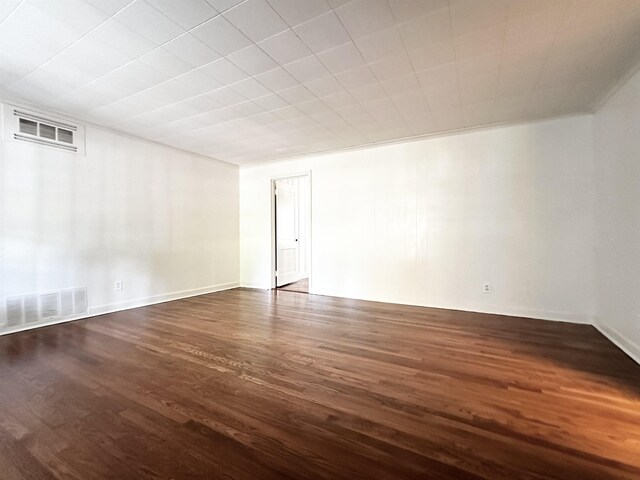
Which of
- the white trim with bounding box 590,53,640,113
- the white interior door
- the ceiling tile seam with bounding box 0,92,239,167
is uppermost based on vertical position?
the ceiling tile seam with bounding box 0,92,239,167

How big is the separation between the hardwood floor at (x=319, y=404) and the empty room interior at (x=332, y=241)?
0.02 meters

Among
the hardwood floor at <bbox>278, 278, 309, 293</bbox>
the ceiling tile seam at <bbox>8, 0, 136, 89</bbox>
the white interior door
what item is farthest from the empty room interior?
the white interior door

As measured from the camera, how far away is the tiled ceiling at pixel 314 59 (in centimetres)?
180

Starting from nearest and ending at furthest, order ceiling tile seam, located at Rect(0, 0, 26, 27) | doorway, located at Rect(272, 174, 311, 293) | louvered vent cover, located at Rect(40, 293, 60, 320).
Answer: ceiling tile seam, located at Rect(0, 0, 26, 27) < louvered vent cover, located at Rect(40, 293, 60, 320) < doorway, located at Rect(272, 174, 311, 293)

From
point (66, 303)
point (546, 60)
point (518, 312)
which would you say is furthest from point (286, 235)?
point (546, 60)

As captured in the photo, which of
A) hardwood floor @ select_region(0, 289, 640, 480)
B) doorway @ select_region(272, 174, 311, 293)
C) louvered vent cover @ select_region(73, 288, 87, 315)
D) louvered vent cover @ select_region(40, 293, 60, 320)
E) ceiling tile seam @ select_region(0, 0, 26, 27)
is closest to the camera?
hardwood floor @ select_region(0, 289, 640, 480)

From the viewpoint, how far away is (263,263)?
5746 mm

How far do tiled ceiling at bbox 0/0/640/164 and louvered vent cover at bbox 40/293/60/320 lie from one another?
7.18 ft

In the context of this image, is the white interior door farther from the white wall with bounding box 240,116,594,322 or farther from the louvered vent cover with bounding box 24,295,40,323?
the louvered vent cover with bounding box 24,295,40,323

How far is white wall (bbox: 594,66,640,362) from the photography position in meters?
2.35

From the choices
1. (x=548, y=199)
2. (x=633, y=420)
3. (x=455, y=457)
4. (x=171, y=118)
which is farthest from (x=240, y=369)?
(x=548, y=199)

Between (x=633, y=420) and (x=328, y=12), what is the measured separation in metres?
3.01

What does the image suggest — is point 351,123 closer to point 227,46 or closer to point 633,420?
point 227,46

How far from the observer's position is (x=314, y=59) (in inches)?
90.6
